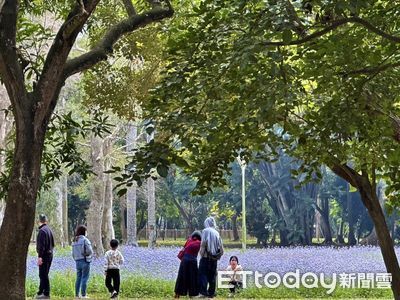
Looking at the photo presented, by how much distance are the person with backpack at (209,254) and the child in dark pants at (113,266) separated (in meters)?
1.51

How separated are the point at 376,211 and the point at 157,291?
7.97 meters

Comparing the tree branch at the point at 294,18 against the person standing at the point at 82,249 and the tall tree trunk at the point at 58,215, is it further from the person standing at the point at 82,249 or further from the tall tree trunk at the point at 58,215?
→ the tall tree trunk at the point at 58,215

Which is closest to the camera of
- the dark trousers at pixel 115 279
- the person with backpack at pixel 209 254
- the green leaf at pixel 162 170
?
the green leaf at pixel 162 170

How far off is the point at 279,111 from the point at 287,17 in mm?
1231

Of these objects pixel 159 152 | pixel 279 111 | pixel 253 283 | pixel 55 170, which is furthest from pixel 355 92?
pixel 253 283

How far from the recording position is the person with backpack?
16219 mm

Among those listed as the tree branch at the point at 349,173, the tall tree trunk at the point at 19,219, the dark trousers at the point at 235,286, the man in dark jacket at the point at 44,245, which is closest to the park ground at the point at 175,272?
the dark trousers at the point at 235,286

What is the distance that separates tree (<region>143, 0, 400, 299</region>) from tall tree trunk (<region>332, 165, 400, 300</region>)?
9.13 feet

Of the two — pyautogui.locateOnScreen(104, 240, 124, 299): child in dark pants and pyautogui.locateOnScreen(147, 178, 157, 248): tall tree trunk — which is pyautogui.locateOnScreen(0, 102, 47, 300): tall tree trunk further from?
pyautogui.locateOnScreen(147, 178, 157, 248): tall tree trunk

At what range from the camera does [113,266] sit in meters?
16.8

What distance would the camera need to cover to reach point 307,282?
20.5 metres

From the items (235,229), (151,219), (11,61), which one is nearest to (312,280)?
(11,61)

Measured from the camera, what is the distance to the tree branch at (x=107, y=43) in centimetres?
965

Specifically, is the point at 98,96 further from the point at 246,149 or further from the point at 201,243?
the point at 246,149
